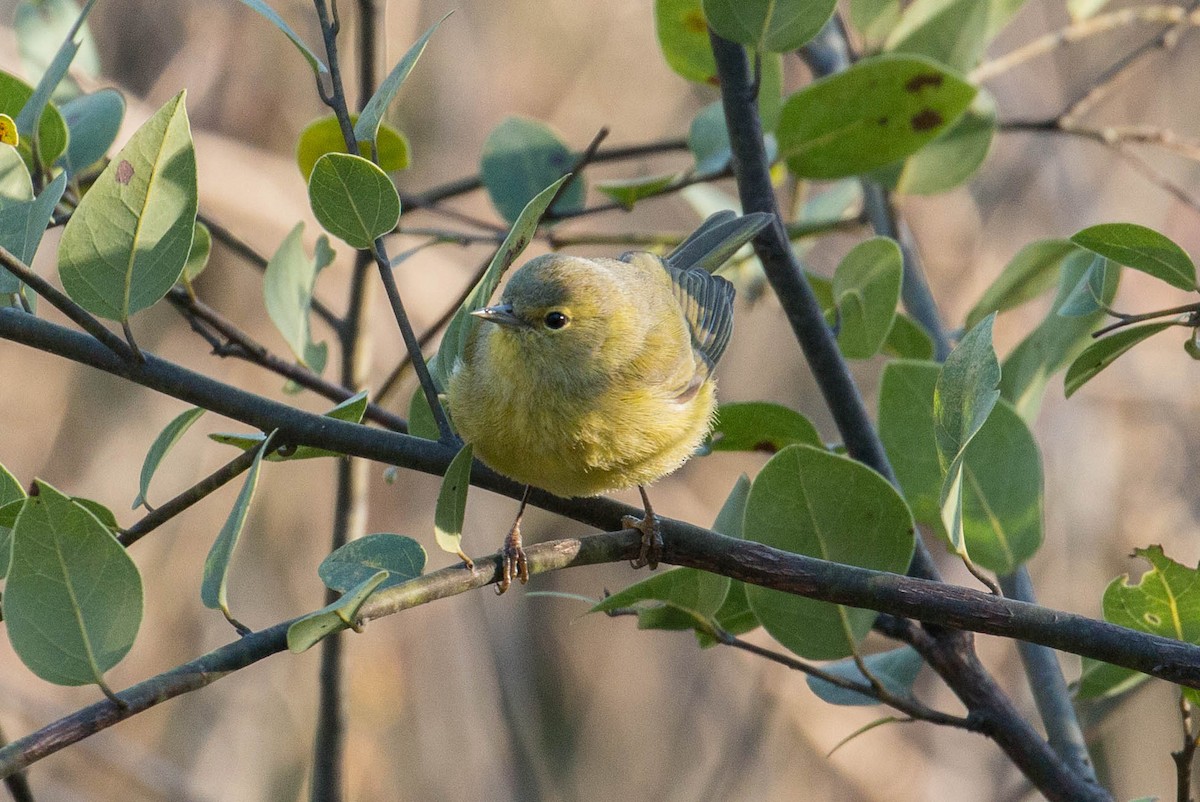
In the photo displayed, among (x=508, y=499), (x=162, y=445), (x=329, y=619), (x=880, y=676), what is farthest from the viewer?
(x=508, y=499)

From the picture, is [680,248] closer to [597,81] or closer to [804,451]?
[804,451]

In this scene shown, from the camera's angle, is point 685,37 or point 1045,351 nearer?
point 1045,351

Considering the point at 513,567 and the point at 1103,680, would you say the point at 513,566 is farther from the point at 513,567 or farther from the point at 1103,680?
the point at 1103,680

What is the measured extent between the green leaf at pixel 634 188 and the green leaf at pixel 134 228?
958 mm

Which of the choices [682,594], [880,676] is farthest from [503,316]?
[880,676]

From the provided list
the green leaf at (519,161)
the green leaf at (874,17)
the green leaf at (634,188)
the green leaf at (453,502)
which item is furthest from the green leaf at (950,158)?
the green leaf at (453,502)

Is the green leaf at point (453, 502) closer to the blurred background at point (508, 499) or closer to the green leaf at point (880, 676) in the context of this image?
the green leaf at point (880, 676)

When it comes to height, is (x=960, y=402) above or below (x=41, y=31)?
below

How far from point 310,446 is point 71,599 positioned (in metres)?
0.26

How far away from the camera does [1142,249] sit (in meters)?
1.23

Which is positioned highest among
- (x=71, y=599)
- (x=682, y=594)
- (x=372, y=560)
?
(x=682, y=594)

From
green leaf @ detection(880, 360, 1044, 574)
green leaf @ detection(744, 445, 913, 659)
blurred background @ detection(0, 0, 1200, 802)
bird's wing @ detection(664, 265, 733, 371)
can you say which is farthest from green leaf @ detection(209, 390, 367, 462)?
blurred background @ detection(0, 0, 1200, 802)

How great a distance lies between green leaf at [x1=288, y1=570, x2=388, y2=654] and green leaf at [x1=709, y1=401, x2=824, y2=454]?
33.1 inches

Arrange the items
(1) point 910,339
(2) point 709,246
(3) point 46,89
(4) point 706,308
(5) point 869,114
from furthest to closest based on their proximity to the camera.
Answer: (4) point 706,308 < (2) point 709,246 < (1) point 910,339 < (5) point 869,114 < (3) point 46,89
